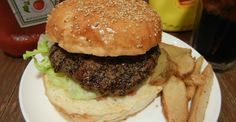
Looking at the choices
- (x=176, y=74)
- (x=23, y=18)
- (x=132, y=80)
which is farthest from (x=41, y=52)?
(x=176, y=74)

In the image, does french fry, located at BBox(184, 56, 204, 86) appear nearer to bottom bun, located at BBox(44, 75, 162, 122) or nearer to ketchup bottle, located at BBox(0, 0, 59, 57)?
bottom bun, located at BBox(44, 75, 162, 122)

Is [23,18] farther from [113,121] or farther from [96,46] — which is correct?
[113,121]

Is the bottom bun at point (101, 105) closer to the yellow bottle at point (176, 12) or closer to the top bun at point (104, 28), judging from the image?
the top bun at point (104, 28)

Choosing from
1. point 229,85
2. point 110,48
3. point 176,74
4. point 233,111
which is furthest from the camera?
point 229,85

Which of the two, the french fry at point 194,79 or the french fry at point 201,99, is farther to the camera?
the french fry at point 194,79

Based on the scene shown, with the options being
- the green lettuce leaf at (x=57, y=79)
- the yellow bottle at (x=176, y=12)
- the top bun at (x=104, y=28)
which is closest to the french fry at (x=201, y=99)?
the top bun at (x=104, y=28)

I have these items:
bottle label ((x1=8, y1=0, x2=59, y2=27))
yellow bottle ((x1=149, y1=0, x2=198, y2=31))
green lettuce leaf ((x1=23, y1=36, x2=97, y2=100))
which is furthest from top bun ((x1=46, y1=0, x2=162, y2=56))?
yellow bottle ((x1=149, y1=0, x2=198, y2=31))
